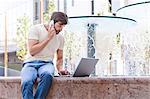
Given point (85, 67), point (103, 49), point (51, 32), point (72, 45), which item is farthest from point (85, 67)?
point (72, 45)

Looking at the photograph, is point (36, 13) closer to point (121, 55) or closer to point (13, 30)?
point (13, 30)

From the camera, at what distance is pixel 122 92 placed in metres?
3.37

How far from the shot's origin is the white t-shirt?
3.80m

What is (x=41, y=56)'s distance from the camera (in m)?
3.87

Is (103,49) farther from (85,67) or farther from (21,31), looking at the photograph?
(85,67)

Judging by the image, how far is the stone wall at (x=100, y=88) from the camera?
331 centimetres

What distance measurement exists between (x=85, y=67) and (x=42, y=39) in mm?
483

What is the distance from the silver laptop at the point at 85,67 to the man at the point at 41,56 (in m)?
0.23

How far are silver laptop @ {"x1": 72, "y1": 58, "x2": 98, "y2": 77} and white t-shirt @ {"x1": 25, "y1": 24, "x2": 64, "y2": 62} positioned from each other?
14.4 inches

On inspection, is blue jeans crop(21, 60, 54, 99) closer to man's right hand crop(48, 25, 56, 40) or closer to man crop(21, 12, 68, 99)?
man crop(21, 12, 68, 99)

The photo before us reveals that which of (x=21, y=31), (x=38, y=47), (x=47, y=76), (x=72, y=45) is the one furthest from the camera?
(x=21, y=31)

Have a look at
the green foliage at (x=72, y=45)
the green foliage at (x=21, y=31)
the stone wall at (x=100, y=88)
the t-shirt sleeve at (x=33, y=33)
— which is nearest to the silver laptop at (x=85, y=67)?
the stone wall at (x=100, y=88)

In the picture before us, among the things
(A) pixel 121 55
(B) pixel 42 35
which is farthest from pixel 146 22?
(B) pixel 42 35

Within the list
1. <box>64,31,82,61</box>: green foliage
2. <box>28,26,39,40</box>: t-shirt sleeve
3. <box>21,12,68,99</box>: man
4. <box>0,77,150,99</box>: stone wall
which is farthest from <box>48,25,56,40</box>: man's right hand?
<box>64,31,82,61</box>: green foliage
